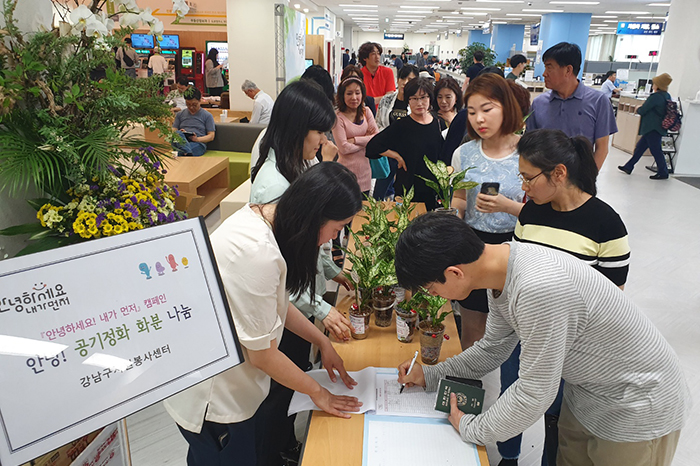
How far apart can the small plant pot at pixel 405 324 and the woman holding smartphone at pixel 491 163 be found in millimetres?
458

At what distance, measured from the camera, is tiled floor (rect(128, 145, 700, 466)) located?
2.40 m

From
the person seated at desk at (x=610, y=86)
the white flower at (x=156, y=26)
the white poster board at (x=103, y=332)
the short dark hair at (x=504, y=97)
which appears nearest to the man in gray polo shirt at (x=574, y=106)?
the short dark hair at (x=504, y=97)

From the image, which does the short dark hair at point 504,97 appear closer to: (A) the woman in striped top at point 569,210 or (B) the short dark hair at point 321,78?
(A) the woman in striped top at point 569,210

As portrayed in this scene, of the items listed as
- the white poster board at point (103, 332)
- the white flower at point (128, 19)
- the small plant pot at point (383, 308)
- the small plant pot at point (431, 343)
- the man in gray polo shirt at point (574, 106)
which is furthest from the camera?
the man in gray polo shirt at point (574, 106)

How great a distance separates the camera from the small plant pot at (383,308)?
1.97m

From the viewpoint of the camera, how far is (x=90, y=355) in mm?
→ 1083

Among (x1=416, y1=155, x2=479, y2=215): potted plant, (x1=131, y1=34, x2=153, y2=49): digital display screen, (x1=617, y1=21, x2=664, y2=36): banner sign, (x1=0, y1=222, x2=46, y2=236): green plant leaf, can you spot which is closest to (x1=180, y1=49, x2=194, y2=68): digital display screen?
(x1=131, y1=34, x2=153, y2=49): digital display screen

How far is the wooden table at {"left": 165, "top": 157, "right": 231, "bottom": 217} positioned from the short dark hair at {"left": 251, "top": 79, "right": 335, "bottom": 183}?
2674 millimetres

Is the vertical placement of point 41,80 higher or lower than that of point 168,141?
higher

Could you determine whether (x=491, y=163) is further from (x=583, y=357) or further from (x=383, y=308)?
(x=583, y=357)

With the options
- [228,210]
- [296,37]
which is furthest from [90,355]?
[296,37]

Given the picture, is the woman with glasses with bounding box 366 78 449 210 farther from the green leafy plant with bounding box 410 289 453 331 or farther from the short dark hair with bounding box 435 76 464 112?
the green leafy plant with bounding box 410 289 453 331

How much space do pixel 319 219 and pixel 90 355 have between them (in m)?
0.64

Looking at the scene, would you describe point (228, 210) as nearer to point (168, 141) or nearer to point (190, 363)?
point (168, 141)
